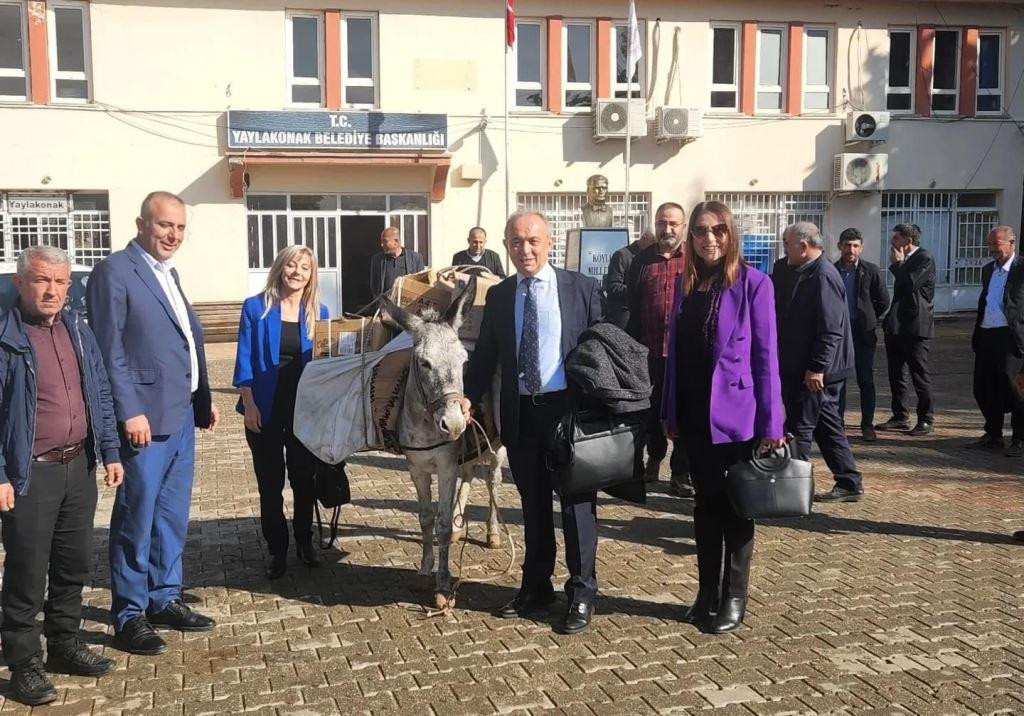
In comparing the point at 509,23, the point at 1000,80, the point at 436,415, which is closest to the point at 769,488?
the point at 436,415

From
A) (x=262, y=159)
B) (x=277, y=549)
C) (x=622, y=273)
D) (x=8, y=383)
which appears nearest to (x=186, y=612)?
(x=277, y=549)

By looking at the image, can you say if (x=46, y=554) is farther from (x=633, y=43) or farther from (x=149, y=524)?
(x=633, y=43)

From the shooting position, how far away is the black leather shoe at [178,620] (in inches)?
194

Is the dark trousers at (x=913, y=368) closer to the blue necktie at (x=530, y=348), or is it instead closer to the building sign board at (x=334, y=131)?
the blue necktie at (x=530, y=348)

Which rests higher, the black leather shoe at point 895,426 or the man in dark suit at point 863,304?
the man in dark suit at point 863,304

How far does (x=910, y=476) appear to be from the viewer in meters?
8.34

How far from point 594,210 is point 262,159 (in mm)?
6948

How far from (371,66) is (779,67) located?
9.46 m

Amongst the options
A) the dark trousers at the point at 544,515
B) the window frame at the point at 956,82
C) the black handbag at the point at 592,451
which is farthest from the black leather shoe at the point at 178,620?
the window frame at the point at 956,82

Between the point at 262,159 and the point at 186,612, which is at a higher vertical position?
the point at 262,159

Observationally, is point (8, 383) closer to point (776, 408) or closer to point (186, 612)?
point (186, 612)

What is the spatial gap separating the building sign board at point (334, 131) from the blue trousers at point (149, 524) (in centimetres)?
1513

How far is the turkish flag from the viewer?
60.0 feet

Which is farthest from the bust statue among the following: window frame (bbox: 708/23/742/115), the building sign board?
window frame (bbox: 708/23/742/115)
